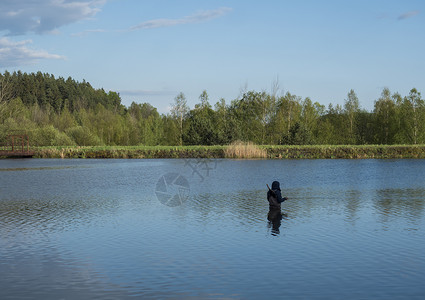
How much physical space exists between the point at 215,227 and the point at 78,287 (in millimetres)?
6169

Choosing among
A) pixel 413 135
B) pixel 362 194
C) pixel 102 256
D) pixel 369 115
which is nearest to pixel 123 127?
pixel 369 115

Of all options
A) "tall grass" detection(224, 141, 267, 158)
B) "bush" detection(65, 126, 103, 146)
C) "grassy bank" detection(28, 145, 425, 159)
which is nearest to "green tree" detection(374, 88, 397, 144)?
"grassy bank" detection(28, 145, 425, 159)

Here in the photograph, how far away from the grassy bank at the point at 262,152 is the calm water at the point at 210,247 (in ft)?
126

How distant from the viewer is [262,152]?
196ft

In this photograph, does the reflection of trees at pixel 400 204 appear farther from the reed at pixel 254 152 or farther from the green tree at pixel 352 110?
the green tree at pixel 352 110

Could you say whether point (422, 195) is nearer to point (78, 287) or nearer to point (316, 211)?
point (316, 211)

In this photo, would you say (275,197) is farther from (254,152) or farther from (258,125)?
(258,125)

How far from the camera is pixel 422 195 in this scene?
22.2m

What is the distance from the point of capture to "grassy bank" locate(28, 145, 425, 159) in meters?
60.6

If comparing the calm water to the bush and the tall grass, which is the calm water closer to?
the tall grass

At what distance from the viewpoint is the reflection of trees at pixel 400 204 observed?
16.0 meters

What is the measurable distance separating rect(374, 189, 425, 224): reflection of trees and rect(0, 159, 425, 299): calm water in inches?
1.7

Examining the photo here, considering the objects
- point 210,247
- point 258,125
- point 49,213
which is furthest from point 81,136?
point 210,247

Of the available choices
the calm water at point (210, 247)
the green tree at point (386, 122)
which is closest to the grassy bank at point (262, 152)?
the green tree at point (386, 122)
